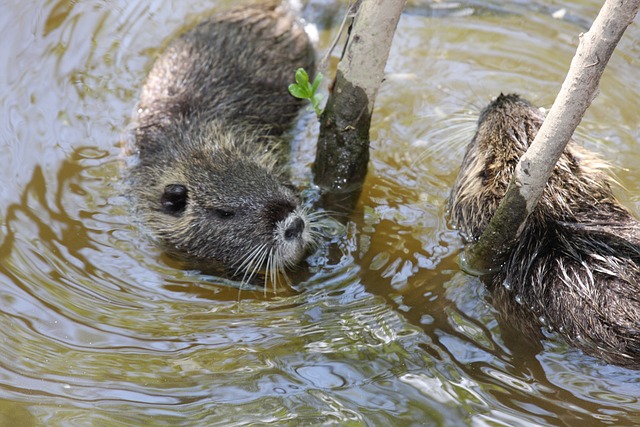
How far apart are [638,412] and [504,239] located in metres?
0.96

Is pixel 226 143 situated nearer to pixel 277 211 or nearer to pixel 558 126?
pixel 277 211

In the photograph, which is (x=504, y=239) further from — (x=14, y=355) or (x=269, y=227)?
(x=14, y=355)

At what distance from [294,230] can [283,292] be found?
34 centimetres

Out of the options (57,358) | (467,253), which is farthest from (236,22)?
(57,358)

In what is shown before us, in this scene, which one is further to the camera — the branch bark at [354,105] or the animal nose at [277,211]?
the animal nose at [277,211]

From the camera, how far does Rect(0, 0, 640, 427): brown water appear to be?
3512 millimetres

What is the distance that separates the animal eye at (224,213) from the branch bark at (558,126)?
1.39 m

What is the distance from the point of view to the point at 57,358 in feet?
12.3

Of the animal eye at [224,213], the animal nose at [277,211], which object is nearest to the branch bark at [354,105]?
the animal nose at [277,211]

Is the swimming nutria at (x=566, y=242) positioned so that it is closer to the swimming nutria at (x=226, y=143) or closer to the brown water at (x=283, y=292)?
the brown water at (x=283, y=292)

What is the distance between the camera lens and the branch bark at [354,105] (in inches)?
153

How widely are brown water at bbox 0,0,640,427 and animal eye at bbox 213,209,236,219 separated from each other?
357 millimetres

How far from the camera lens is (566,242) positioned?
→ 3711 millimetres

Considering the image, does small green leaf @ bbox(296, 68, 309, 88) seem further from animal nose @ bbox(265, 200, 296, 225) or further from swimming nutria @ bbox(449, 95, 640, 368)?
swimming nutria @ bbox(449, 95, 640, 368)
